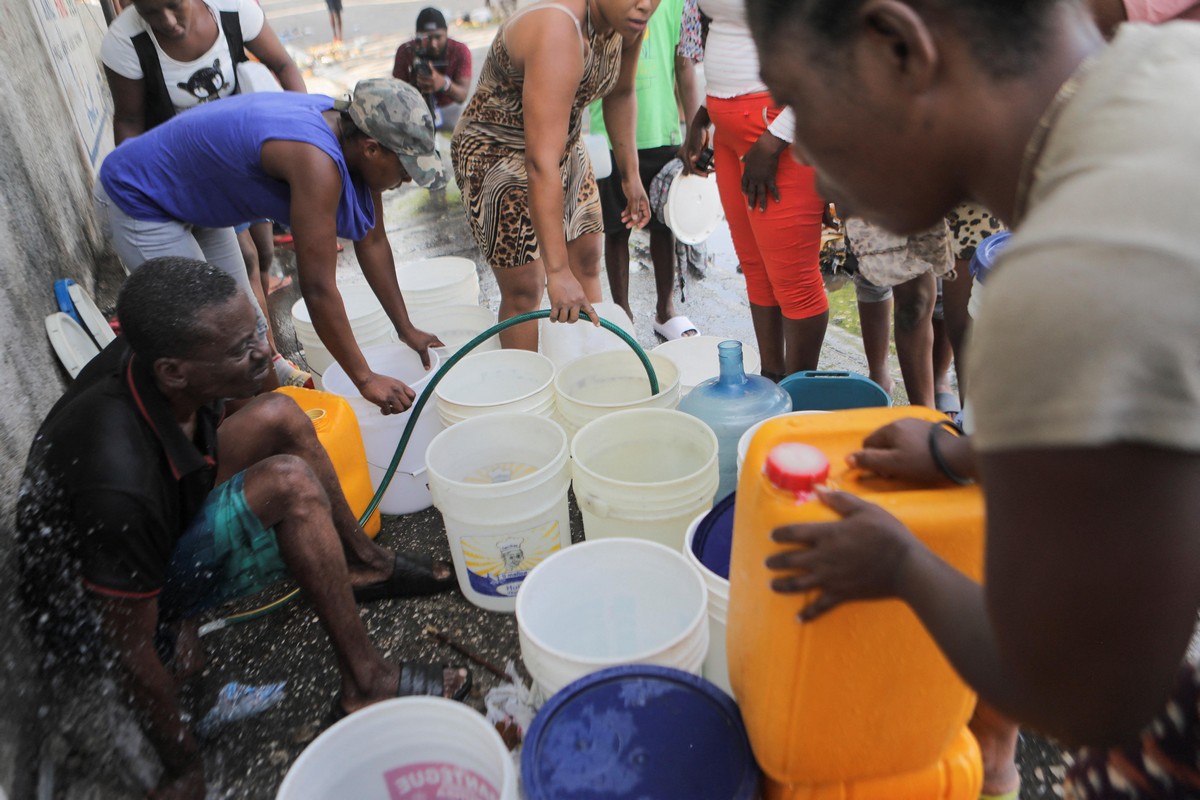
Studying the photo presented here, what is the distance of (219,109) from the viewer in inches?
93.5

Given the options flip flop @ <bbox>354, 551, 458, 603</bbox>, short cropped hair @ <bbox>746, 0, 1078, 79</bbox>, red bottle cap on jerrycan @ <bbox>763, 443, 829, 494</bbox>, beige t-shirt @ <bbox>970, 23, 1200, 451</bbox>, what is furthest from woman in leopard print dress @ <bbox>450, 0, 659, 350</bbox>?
beige t-shirt @ <bbox>970, 23, 1200, 451</bbox>

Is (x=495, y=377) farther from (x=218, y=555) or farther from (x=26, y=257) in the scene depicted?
(x=26, y=257)

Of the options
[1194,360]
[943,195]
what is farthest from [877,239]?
[1194,360]

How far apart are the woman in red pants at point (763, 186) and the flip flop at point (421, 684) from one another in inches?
64.5

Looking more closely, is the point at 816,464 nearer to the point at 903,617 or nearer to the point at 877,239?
the point at 903,617

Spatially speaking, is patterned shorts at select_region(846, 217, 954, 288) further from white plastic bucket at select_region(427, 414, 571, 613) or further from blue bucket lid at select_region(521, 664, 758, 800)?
blue bucket lid at select_region(521, 664, 758, 800)

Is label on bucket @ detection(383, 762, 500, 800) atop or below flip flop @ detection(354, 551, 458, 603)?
atop

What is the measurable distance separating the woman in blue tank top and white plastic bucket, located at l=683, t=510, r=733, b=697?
1.18 metres

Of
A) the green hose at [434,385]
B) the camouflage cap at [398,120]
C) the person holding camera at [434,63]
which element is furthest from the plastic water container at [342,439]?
the person holding camera at [434,63]

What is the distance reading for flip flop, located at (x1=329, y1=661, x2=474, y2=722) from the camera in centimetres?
187

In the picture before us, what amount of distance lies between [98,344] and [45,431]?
1086mm

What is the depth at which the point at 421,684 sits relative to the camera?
188 centimetres

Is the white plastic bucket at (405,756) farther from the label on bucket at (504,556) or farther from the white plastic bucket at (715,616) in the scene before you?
the label on bucket at (504,556)

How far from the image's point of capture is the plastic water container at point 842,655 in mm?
994
